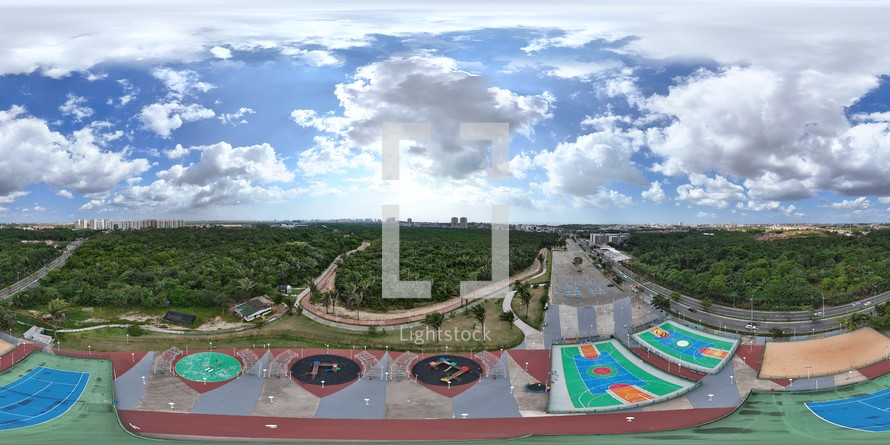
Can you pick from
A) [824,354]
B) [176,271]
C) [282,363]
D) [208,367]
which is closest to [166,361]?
[208,367]

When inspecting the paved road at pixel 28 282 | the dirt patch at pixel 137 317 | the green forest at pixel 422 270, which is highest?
the green forest at pixel 422 270

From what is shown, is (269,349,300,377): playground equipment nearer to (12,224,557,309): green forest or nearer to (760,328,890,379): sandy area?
(12,224,557,309): green forest

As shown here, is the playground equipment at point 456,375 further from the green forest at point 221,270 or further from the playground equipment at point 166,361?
the playground equipment at point 166,361

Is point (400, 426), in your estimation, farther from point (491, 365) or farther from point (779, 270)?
point (779, 270)

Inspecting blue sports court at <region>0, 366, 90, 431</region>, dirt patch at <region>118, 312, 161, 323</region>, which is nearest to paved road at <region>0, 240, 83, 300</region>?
dirt patch at <region>118, 312, 161, 323</region>

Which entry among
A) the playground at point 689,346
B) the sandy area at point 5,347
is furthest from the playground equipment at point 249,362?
the playground at point 689,346

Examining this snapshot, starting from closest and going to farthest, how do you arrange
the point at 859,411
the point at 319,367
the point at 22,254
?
the point at 859,411 < the point at 319,367 < the point at 22,254

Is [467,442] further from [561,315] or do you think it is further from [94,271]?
[94,271]
